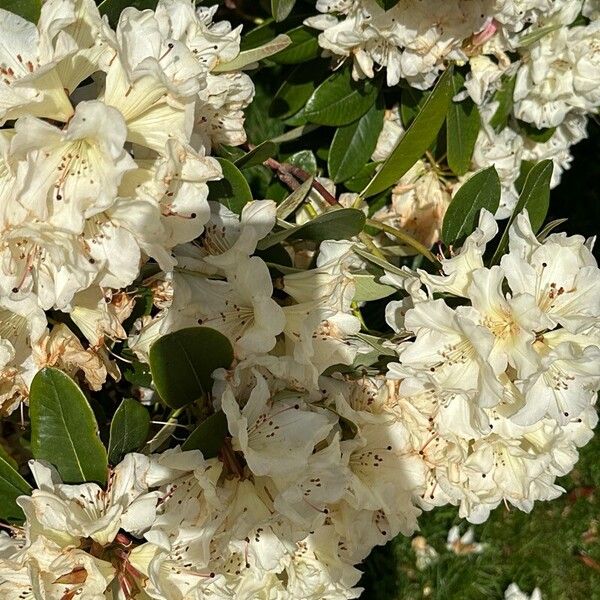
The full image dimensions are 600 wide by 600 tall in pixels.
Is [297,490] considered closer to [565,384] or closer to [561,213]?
[565,384]

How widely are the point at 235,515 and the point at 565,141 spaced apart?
4.72ft

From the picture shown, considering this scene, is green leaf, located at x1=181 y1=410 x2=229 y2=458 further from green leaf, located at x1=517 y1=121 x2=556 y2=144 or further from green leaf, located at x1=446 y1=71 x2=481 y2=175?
green leaf, located at x1=517 y1=121 x2=556 y2=144

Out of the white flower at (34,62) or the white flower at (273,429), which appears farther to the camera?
the white flower at (273,429)

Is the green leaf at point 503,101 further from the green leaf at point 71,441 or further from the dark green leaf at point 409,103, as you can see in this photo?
the green leaf at point 71,441

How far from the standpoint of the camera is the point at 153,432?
1.45 metres

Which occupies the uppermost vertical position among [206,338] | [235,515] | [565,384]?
[206,338]

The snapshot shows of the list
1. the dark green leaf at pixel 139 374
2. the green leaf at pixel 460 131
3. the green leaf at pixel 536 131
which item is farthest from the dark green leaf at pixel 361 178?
the dark green leaf at pixel 139 374

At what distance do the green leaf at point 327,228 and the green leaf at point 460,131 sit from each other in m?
0.55

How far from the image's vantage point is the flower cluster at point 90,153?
92cm

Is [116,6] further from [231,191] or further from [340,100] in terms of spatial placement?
[340,100]

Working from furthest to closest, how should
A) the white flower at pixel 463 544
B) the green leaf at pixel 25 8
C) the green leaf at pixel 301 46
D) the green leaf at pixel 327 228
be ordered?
the white flower at pixel 463 544 < the green leaf at pixel 301 46 < the green leaf at pixel 327 228 < the green leaf at pixel 25 8

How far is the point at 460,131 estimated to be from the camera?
1800mm

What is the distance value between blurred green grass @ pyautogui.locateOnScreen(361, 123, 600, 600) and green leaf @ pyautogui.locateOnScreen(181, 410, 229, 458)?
1.73 metres

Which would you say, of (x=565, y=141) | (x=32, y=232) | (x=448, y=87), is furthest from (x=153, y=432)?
(x=565, y=141)
